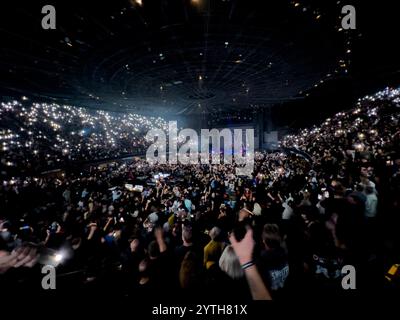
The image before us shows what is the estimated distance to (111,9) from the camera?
297cm

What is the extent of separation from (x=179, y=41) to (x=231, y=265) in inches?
138

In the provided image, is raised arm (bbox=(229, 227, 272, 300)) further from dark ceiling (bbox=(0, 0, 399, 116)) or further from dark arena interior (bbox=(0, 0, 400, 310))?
dark ceiling (bbox=(0, 0, 399, 116))

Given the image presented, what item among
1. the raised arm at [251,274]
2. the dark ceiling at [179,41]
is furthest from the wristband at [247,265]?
the dark ceiling at [179,41]

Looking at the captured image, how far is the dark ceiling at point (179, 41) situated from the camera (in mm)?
2990

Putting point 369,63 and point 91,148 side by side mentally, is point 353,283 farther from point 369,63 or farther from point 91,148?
A: point 91,148

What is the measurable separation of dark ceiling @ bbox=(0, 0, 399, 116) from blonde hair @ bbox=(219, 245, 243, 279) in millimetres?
3245

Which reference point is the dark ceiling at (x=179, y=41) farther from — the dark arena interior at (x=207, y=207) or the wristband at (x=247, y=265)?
the wristband at (x=247, y=265)

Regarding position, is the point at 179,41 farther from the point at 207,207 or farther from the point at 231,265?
the point at 207,207

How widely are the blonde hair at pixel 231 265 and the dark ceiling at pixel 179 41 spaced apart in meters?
3.24

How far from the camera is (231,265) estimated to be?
101 inches

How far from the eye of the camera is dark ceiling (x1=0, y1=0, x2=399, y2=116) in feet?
9.81

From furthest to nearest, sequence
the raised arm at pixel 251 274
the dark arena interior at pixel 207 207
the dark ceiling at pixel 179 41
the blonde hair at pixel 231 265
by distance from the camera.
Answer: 1. the dark ceiling at pixel 179 41
2. the dark arena interior at pixel 207 207
3. the blonde hair at pixel 231 265
4. the raised arm at pixel 251 274

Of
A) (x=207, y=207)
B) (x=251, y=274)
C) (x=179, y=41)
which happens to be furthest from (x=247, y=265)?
(x=207, y=207)

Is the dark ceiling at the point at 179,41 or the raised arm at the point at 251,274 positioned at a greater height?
the dark ceiling at the point at 179,41
